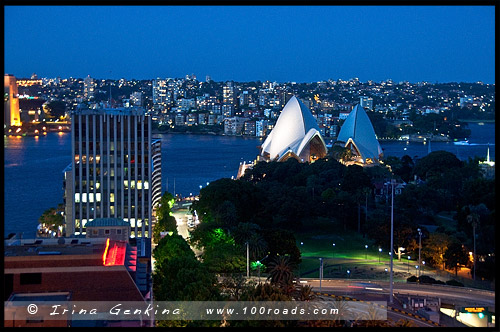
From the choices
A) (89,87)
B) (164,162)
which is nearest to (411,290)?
(164,162)

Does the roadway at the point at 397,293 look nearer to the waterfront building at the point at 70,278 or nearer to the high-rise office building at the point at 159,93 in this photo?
the waterfront building at the point at 70,278

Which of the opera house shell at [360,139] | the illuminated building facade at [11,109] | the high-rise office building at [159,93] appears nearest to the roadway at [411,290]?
the opera house shell at [360,139]

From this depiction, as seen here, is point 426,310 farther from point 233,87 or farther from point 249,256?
point 233,87

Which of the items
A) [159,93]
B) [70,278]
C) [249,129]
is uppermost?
[159,93]

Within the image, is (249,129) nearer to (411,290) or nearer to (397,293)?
(411,290)

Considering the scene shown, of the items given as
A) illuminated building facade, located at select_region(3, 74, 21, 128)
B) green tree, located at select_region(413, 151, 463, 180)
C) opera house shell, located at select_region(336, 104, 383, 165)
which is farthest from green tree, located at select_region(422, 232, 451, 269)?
illuminated building facade, located at select_region(3, 74, 21, 128)
